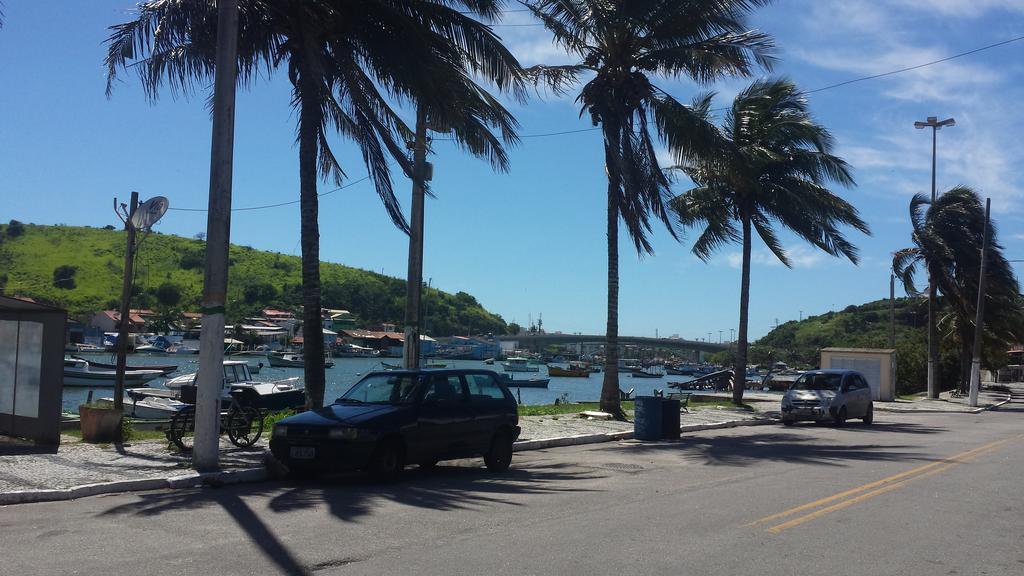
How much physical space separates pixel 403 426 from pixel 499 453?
7.13 ft

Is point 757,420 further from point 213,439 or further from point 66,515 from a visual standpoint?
point 66,515

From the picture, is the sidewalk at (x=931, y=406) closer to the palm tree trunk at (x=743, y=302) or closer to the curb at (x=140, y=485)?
the palm tree trunk at (x=743, y=302)

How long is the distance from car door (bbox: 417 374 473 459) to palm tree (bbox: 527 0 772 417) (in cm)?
1039

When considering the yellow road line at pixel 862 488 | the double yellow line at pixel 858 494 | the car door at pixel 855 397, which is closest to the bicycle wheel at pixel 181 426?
the yellow road line at pixel 862 488

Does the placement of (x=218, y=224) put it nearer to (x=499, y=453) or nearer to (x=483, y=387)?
(x=483, y=387)

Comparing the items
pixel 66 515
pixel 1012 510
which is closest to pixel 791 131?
pixel 1012 510

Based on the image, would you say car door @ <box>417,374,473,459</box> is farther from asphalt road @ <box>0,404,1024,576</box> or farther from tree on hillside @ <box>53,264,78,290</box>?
tree on hillside @ <box>53,264,78,290</box>

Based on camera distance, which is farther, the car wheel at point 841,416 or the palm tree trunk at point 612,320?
the car wheel at point 841,416

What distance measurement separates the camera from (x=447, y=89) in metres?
15.2

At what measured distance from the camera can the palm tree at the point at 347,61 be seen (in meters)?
15.0

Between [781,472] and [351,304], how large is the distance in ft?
309

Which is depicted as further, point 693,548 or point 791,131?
point 791,131

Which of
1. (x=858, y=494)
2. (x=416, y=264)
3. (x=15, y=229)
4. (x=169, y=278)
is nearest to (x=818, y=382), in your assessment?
(x=416, y=264)

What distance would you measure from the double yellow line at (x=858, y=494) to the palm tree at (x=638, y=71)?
922 cm
